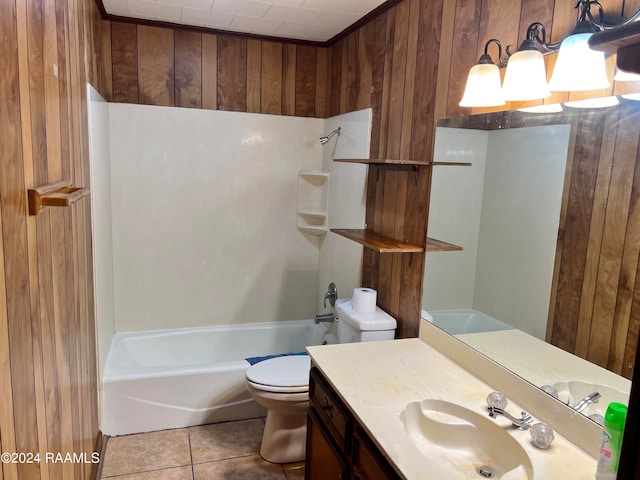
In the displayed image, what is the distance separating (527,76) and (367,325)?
1304 mm

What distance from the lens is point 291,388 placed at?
7.65ft

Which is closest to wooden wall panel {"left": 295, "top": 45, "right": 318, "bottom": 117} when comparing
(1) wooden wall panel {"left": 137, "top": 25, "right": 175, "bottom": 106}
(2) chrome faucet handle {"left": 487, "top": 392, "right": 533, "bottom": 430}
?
(1) wooden wall panel {"left": 137, "top": 25, "right": 175, "bottom": 106}

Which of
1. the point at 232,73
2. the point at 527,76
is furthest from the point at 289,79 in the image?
the point at 527,76

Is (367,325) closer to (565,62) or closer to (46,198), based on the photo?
(565,62)

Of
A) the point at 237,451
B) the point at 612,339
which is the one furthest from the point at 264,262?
the point at 612,339

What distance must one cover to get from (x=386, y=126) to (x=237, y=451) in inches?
77.0

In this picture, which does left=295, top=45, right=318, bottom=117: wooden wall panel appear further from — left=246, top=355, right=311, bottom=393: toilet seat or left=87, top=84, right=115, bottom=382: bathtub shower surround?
left=246, top=355, right=311, bottom=393: toilet seat

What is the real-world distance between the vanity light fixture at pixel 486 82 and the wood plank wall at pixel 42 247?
1.36 meters

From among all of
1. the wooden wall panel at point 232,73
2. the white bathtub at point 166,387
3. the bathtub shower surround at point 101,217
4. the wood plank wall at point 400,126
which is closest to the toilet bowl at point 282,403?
the white bathtub at point 166,387

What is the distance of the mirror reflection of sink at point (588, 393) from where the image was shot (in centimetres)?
124

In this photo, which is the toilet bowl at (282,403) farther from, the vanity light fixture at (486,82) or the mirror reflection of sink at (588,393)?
the vanity light fixture at (486,82)

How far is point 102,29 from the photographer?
113 inches

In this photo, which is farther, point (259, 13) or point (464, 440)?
point (259, 13)

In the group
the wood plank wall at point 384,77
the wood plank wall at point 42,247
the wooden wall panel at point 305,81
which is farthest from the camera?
the wooden wall panel at point 305,81
